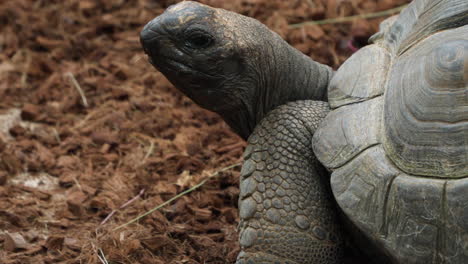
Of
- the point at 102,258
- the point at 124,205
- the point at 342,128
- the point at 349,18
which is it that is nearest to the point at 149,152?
the point at 124,205

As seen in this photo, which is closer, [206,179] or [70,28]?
[206,179]

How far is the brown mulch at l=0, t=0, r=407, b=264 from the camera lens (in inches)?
131

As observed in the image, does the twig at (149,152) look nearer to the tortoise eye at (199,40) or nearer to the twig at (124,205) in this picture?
the twig at (124,205)

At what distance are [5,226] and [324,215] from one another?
6.03 ft

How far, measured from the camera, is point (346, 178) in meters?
2.53

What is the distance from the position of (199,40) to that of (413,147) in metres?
1.04

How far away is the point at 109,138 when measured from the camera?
4266mm

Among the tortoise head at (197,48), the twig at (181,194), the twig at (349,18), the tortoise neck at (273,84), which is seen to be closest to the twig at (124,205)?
the twig at (181,194)

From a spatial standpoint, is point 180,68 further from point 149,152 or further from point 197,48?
point 149,152

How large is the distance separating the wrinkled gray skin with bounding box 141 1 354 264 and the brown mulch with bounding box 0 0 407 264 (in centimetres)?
57

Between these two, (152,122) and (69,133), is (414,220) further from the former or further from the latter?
(69,133)

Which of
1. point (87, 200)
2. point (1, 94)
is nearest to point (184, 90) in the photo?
point (87, 200)

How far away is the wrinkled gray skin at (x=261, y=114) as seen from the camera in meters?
2.70

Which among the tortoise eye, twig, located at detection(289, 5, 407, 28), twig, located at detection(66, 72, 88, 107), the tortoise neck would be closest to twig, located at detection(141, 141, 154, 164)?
twig, located at detection(66, 72, 88, 107)
